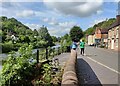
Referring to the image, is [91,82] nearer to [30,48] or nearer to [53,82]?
[53,82]

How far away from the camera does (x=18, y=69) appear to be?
862cm

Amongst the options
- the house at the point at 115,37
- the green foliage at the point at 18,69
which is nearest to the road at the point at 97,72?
the green foliage at the point at 18,69

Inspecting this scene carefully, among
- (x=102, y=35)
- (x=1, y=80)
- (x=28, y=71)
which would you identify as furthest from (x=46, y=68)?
(x=102, y=35)

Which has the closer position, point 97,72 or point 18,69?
point 18,69

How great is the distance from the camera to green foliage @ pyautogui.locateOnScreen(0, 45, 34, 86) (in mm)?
8395

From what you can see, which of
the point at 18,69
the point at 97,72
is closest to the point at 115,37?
the point at 97,72

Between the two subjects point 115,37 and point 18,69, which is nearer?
point 18,69

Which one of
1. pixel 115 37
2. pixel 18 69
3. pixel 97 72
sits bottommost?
pixel 97 72

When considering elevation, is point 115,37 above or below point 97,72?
above

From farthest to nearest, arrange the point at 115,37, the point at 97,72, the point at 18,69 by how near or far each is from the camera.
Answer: the point at 115,37 < the point at 97,72 < the point at 18,69

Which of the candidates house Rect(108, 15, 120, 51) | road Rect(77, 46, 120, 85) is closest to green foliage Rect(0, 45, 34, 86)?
road Rect(77, 46, 120, 85)

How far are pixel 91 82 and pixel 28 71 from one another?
8.76 ft

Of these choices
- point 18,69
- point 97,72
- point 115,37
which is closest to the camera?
point 18,69

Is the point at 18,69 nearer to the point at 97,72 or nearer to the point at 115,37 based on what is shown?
the point at 97,72
